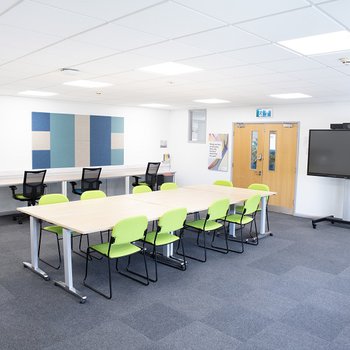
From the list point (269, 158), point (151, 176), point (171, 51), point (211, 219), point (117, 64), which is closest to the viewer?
point (171, 51)

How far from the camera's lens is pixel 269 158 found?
8297 mm

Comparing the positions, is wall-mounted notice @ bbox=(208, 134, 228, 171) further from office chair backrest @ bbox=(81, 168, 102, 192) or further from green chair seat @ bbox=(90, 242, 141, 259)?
green chair seat @ bbox=(90, 242, 141, 259)

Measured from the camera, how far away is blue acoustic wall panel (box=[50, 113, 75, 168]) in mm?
8016

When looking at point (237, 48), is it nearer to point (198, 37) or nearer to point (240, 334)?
point (198, 37)

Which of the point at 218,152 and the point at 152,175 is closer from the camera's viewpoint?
the point at 152,175

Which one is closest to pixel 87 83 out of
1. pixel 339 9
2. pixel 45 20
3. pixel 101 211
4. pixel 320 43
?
pixel 101 211

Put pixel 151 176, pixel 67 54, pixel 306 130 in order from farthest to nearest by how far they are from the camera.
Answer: pixel 151 176, pixel 306 130, pixel 67 54

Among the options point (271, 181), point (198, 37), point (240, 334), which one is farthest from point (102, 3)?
point (271, 181)

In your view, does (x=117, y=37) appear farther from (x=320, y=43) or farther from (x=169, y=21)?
(x=320, y=43)

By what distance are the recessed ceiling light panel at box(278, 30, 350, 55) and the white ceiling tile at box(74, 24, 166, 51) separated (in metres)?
1.13

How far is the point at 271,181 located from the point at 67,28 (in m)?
6.51

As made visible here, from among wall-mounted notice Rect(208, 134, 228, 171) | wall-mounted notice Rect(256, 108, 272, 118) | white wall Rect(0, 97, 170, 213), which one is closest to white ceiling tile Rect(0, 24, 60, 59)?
white wall Rect(0, 97, 170, 213)

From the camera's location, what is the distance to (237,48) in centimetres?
321

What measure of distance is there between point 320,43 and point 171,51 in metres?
1.31
